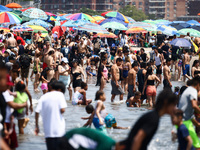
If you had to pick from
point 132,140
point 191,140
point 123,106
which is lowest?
point 123,106

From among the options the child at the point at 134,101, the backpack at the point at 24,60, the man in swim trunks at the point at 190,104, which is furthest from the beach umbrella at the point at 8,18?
the man in swim trunks at the point at 190,104

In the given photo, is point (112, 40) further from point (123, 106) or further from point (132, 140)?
point (132, 140)

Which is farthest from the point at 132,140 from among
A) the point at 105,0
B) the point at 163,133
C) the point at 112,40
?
the point at 105,0

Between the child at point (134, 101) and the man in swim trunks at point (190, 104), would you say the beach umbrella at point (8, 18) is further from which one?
the man in swim trunks at point (190, 104)

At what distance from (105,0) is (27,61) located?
566 feet

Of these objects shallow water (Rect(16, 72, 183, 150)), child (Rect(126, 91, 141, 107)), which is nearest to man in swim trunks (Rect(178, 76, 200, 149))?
shallow water (Rect(16, 72, 183, 150))

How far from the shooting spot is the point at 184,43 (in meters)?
22.7

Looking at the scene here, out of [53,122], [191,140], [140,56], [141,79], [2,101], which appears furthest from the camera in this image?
[140,56]

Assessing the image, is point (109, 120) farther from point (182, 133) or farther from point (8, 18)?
point (8, 18)

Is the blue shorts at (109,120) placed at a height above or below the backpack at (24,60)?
below

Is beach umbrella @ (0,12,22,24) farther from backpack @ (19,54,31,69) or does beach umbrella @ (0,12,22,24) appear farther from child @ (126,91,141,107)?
child @ (126,91,141,107)

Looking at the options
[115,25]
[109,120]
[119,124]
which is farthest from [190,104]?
[115,25]

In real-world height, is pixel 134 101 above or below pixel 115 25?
below

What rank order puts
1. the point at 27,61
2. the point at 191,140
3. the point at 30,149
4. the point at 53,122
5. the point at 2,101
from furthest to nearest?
the point at 27,61 → the point at 30,149 → the point at 191,140 → the point at 53,122 → the point at 2,101
